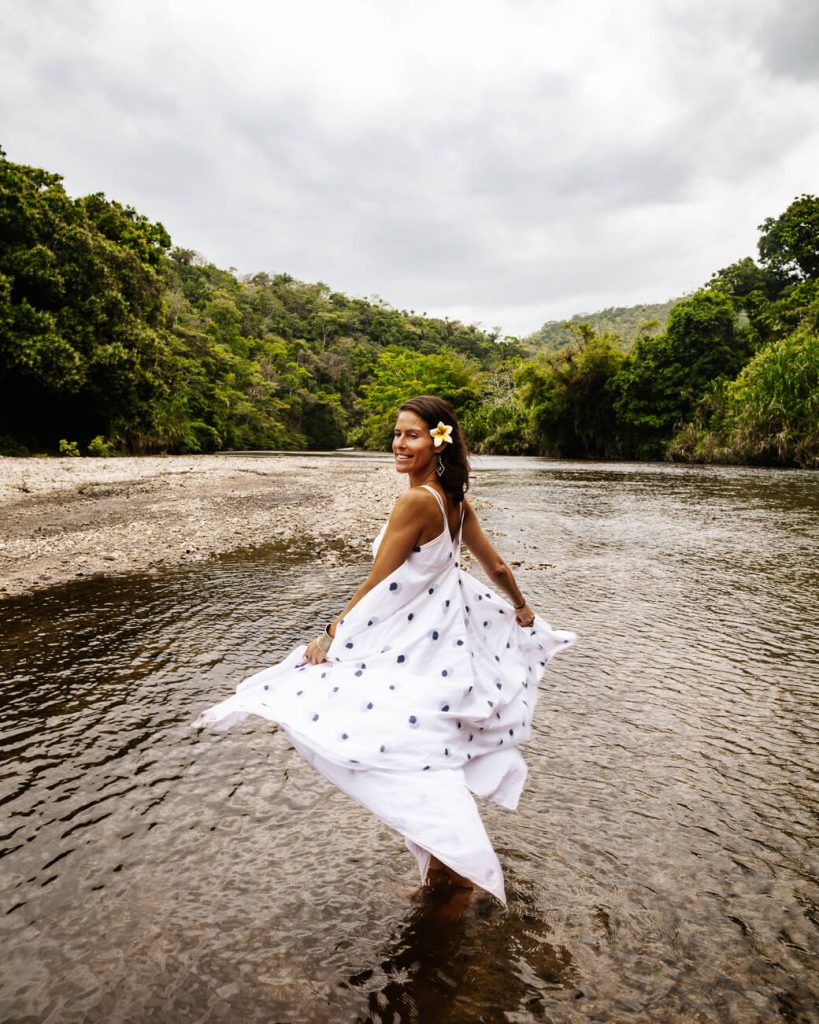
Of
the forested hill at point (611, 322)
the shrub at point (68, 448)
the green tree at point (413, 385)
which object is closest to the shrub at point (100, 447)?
the shrub at point (68, 448)

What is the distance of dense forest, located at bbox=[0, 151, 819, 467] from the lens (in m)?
23.5

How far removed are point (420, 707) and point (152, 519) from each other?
28.9 ft

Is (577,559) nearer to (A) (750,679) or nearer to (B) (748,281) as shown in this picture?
(A) (750,679)

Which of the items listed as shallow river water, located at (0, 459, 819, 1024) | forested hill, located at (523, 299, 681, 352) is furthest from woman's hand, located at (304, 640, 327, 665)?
forested hill, located at (523, 299, 681, 352)

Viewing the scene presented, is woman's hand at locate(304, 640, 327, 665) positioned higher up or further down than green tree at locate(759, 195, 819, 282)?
further down

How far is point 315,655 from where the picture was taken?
2.17 metres

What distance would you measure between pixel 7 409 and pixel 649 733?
96.6ft

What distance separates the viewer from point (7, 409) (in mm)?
25484

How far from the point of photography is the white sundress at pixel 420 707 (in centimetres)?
178

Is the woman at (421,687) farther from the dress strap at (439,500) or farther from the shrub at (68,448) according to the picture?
the shrub at (68,448)

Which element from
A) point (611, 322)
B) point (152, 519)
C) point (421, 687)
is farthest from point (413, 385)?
point (611, 322)

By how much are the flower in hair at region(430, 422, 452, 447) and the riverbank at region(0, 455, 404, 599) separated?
5.25 meters

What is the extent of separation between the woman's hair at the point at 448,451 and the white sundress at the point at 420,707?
0.50ft

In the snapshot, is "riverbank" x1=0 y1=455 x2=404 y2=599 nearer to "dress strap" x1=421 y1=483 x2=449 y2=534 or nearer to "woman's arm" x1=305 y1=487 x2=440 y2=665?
"woman's arm" x1=305 y1=487 x2=440 y2=665
